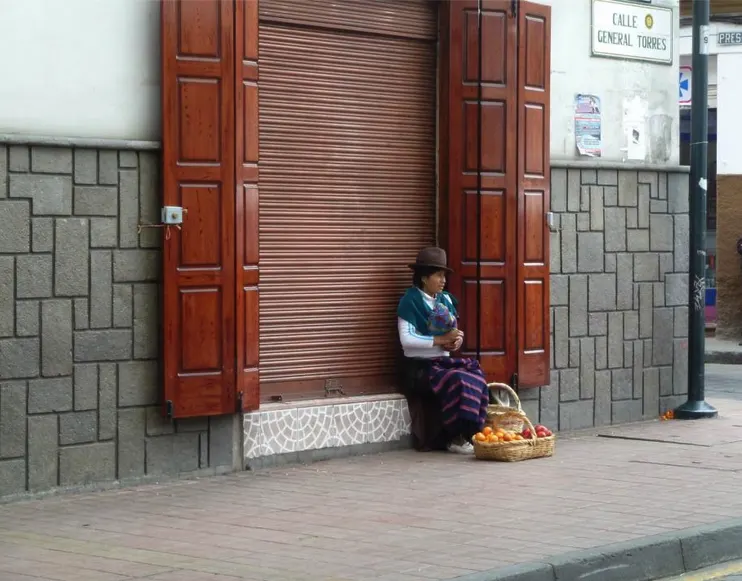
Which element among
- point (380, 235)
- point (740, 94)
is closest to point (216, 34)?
point (380, 235)

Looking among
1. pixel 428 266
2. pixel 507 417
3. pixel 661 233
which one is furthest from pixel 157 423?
pixel 661 233

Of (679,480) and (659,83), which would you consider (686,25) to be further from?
(679,480)

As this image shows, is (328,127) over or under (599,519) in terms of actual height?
over

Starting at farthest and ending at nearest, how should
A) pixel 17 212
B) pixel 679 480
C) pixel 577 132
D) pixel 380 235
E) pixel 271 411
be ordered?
1. pixel 577 132
2. pixel 380 235
3. pixel 271 411
4. pixel 679 480
5. pixel 17 212

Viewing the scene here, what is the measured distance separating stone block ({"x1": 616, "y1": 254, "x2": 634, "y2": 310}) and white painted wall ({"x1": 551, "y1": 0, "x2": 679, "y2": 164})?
0.87 m

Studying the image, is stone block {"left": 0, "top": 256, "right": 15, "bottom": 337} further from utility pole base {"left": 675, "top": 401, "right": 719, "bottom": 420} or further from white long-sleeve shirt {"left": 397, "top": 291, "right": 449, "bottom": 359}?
utility pole base {"left": 675, "top": 401, "right": 719, "bottom": 420}

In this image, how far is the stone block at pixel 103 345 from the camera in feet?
28.7

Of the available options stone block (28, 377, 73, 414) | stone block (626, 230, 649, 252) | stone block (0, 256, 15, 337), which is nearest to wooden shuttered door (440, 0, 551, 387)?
stone block (626, 230, 649, 252)

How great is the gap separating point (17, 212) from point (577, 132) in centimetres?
519

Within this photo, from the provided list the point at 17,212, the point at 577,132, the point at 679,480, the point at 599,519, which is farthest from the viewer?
the point at 577,132

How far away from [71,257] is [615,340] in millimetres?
5237

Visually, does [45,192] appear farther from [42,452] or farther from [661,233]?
[661,233]

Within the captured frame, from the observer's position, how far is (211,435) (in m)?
9.45

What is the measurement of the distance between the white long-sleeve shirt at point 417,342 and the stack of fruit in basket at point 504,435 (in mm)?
693
